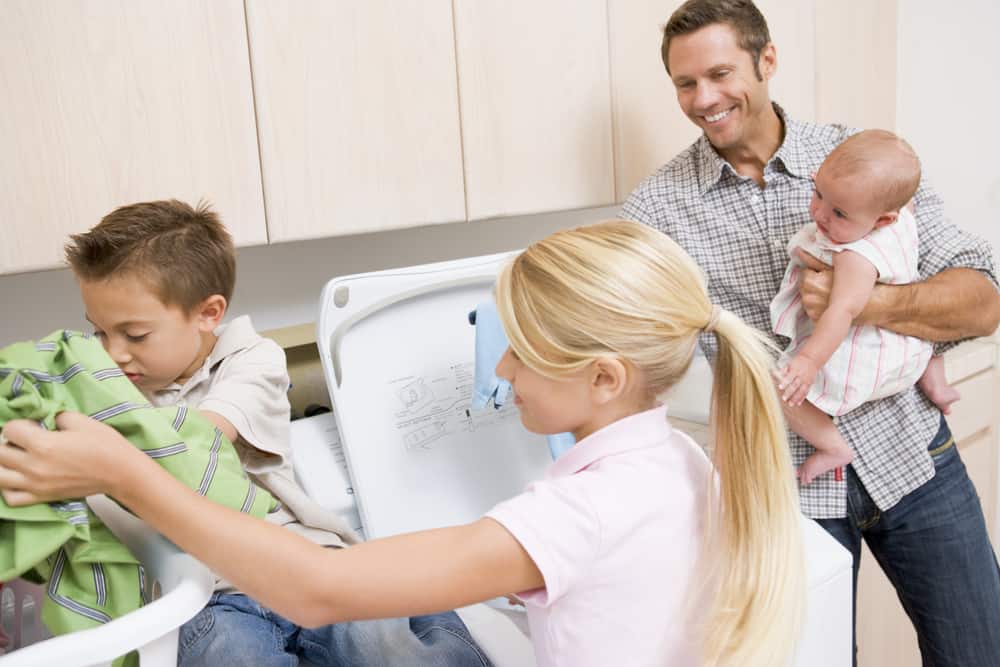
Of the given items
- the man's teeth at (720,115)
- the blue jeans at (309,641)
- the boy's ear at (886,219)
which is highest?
the man's teeth at (720,115)

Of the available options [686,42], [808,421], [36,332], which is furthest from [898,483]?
[36,332]

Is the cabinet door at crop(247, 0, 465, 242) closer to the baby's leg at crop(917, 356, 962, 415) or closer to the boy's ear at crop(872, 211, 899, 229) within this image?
the boy's ear at crop(872, 211, 899, 229)

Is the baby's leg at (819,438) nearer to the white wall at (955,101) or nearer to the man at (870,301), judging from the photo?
the man at (870,301)

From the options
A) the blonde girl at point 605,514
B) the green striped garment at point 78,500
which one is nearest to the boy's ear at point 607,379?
the blonde girl at point 605,514

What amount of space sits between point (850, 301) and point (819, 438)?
0.23 meters

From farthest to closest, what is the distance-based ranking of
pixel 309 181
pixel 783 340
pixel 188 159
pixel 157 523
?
pixel 783 340, pixel 309 181, pixel 188 159, pixel 157 523

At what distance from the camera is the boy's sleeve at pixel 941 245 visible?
56.5 inches

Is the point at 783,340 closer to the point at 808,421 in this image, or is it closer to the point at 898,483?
the point at 808,421

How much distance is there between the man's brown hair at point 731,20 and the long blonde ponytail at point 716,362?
2.25 ft

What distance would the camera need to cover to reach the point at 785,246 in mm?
1459

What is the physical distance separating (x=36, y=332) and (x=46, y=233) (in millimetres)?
437

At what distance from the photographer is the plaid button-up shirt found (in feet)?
4.62

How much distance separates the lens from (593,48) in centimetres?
169

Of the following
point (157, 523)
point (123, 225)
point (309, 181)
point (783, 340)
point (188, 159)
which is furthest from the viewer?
point (783, 340)
